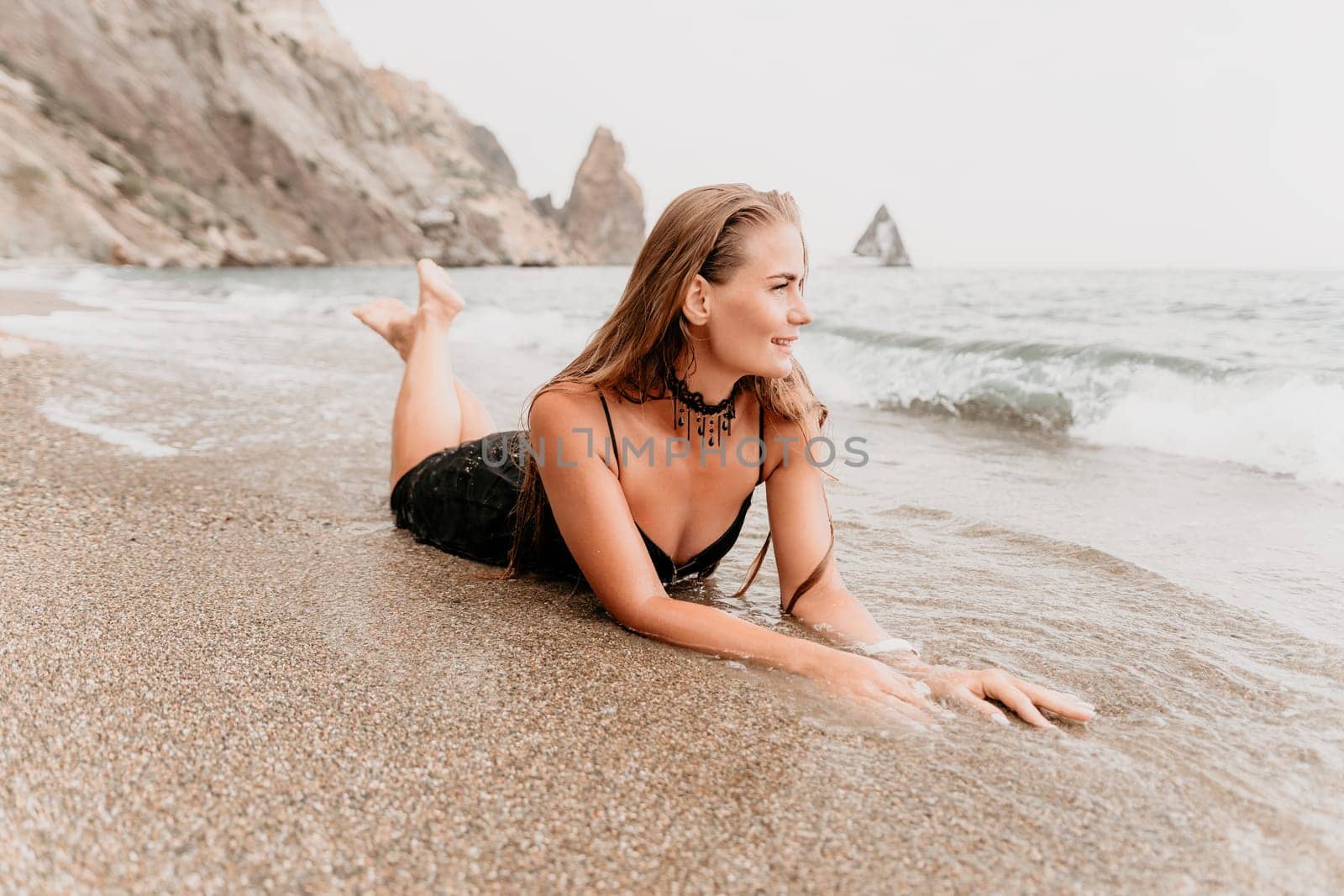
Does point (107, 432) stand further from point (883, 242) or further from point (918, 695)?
point (883, 242)

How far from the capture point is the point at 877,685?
2.18 meters

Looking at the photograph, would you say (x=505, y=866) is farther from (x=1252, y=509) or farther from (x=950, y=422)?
(x=950, y=422)

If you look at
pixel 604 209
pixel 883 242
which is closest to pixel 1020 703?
pixel 883 242

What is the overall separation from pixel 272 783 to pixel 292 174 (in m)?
55.6

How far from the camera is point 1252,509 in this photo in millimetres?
4309

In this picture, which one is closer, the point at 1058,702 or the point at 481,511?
the point at 1058,702

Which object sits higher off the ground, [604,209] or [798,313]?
[604,209]

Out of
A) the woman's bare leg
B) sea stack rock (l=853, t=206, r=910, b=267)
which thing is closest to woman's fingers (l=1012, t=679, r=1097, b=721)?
the woman's bare leg

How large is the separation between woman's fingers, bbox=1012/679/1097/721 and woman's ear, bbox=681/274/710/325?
1269mm

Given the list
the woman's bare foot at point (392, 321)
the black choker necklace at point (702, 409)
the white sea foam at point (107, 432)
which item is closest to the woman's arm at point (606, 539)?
the black choker necklace at point (702, 409)

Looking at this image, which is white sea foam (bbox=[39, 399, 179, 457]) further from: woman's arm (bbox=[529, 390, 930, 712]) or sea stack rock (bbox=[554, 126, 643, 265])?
sea stack rock (bbox=[554, 126, 643, 265])

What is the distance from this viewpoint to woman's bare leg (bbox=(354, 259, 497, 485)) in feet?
12.9

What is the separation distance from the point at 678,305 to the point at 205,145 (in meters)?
52.5

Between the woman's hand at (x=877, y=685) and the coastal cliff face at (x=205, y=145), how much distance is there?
120 feet
